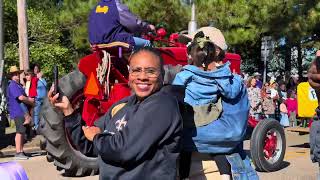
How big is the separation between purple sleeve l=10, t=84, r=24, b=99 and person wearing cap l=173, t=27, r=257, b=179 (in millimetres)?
7031

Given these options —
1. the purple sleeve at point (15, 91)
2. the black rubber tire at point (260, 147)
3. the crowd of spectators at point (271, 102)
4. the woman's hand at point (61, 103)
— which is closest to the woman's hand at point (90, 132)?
the woman's hand at point (61, 103)

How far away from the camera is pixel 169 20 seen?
2023 cm

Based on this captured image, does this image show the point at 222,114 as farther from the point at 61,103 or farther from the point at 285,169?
the point at 285,169

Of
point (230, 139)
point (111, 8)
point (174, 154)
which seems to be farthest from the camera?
point (111, 8)

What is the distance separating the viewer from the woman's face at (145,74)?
2578mm

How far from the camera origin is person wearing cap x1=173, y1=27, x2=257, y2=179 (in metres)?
2.85

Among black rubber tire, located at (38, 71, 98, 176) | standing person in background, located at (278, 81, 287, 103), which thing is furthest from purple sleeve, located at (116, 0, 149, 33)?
standing person in background, located at (278, 81, 287, 103)

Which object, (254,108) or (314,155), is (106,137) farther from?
(254,108)

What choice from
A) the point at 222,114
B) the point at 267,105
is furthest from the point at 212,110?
the point at 267,105

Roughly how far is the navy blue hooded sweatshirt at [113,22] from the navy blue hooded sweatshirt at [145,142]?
4.21 meters

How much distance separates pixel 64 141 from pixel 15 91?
298cm

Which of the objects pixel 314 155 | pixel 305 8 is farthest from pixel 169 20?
pixel 314 155

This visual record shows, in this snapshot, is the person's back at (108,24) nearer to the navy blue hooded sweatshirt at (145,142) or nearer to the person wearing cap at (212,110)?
the person wearing cap at (212,110)

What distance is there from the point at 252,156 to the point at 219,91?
16.2 ft
